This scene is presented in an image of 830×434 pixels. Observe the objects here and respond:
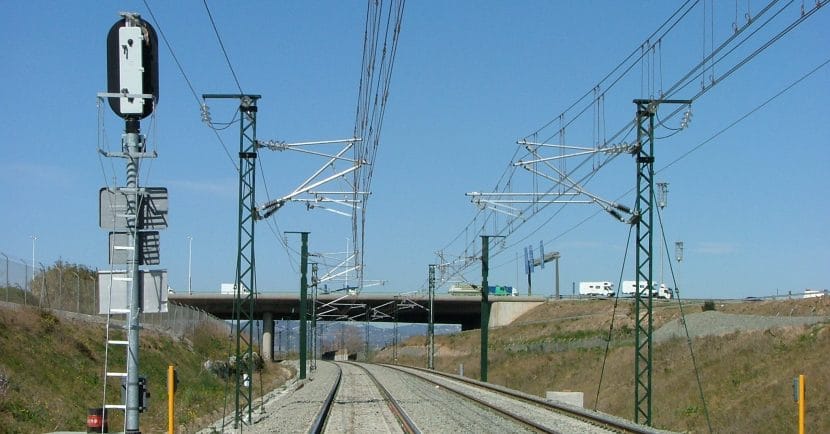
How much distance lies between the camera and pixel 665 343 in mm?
71562

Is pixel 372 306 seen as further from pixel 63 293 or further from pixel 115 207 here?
pixel 115 207

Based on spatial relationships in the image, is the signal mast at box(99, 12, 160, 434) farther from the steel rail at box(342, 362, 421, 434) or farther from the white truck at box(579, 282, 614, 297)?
the white truck at box(579, 282, 614, 297)

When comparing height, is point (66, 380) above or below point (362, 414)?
above

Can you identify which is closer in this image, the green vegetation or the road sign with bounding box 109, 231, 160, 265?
the road sign with bounding box 109, 231, 160, 265

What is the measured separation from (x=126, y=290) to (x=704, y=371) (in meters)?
46.5


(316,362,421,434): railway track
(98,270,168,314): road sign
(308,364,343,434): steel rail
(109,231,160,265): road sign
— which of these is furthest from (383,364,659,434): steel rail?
(109,231,160,265): road sign

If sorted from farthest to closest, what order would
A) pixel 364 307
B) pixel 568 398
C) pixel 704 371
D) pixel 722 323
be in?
pixel 364 307 < pixel 722 323 < pixel 704 371 < pixel 568 398

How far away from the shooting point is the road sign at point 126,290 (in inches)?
616

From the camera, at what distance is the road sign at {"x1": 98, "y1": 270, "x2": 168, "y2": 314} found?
1566cm

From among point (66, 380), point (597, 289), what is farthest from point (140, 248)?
point (597, 289)

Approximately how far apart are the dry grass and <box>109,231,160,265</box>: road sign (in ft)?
93.9

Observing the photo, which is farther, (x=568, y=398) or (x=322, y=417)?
(x=568, y=398)

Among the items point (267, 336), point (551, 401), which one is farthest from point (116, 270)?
point (267, 336)

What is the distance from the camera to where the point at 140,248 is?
16000 millimetres
